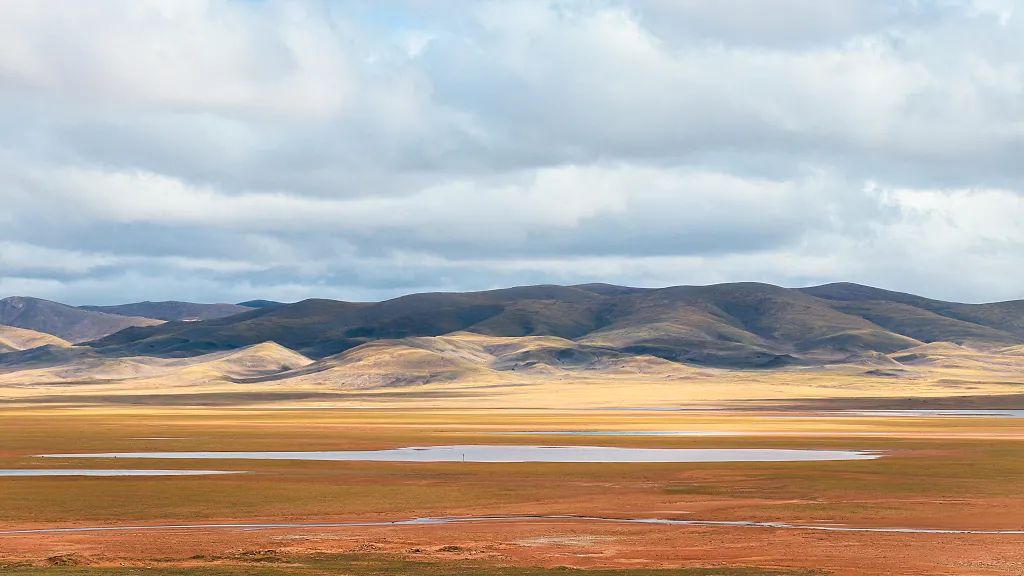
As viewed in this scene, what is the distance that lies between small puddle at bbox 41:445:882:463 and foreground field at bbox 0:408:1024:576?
3.23 meters

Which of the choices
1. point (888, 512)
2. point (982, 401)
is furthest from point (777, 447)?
point (982, 401)

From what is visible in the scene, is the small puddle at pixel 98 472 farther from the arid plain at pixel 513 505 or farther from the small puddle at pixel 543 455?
the small puddle at pixel 543 455

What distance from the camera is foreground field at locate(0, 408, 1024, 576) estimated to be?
37.5 m

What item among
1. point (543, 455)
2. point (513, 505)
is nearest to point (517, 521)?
point (513, 505)

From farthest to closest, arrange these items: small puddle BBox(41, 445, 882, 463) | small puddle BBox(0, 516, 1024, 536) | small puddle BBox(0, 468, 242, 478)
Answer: small puddle BBox(41, 445, 882, 463) < small puddle BBox(0, 468, 242, 478) < small puddle BBox(0, 516, 1024, 536)

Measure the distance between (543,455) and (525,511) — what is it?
28608 mm

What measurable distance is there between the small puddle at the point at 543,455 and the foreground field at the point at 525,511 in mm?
3232

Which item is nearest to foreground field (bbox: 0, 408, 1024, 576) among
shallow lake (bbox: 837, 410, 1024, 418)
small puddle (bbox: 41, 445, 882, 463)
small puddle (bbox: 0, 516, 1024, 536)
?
small puddle (bbox: 0, 516, 1024, 536)

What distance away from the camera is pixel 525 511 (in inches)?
2007

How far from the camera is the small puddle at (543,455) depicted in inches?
2995

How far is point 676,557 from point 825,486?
75.3 ft

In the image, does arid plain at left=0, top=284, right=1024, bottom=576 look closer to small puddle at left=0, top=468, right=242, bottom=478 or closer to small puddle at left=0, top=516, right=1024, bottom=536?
small puddle at left=0, top=516, right=1024, bottom=536

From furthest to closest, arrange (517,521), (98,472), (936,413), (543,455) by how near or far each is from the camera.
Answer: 1. (936,413)
2. (543,455)
3. (98,472)
4. (517,521)

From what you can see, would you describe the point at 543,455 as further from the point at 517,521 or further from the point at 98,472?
the point at 517,521
